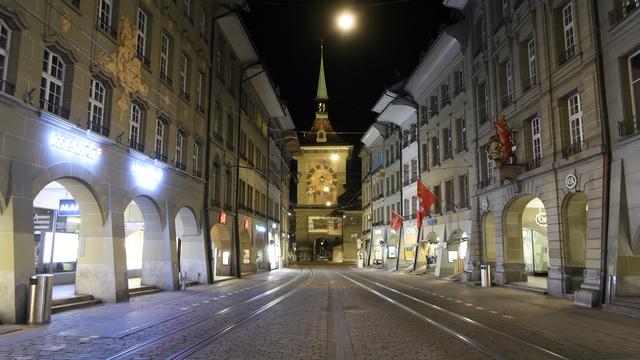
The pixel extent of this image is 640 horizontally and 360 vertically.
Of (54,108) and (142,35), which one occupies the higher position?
(142,35)

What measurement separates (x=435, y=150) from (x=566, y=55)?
65.9ft

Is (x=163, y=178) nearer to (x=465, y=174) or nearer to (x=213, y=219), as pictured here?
(x=213, y=219)

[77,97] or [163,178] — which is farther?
[163,178]

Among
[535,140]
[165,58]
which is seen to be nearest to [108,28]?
[165,58]

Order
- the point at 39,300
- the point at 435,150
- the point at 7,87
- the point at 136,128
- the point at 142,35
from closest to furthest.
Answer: the point at 39,300
the point at 7,87
the point at 136,128
the point at 142,35
the point at 435,150

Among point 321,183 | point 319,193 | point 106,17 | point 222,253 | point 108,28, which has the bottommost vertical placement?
point 222,253

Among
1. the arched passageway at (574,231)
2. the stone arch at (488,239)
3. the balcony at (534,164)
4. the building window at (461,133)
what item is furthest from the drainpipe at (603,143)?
the building window at (461,133)

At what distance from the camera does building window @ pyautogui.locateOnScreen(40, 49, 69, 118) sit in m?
14.6

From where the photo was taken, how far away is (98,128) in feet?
56.8

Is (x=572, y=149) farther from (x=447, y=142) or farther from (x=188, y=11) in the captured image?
(x=188, y=11)

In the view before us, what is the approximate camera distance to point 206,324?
12531mm

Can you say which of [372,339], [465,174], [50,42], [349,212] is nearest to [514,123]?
[465,174]

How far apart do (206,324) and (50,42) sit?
28.8 feet

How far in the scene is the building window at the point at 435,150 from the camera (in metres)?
39.0
